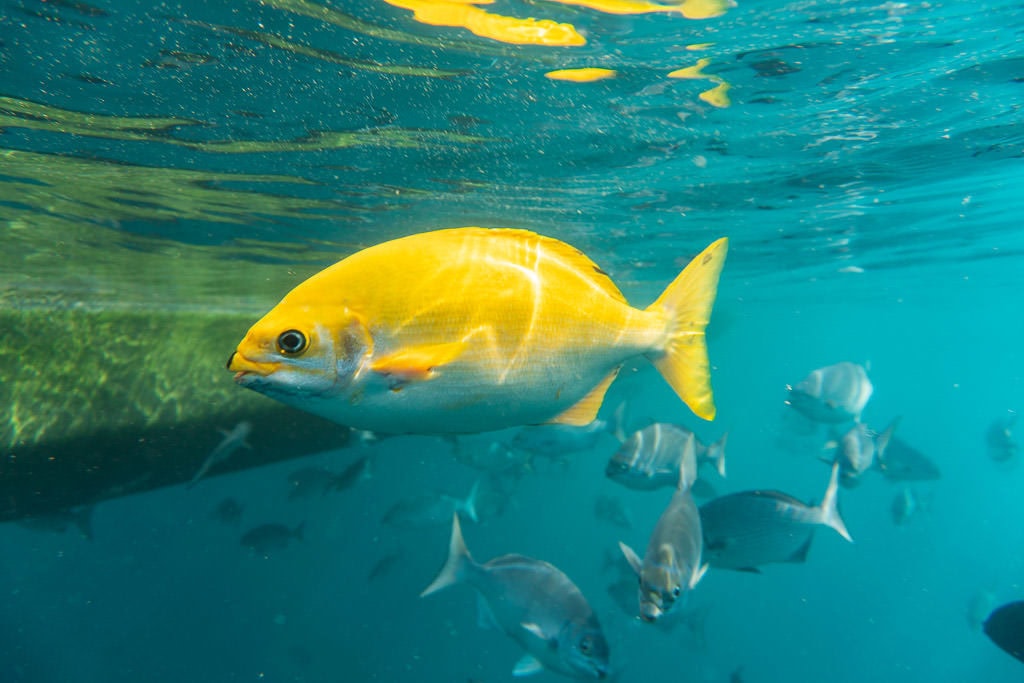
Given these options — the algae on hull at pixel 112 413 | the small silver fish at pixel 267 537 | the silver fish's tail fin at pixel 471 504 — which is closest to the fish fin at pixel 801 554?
the algae on hull at pixel 112 413

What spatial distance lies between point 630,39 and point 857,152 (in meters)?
7.24

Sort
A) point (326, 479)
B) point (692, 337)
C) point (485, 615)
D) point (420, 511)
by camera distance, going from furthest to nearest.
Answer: point (326, 479) → point (420, 511) → point (485, 615) → point (692, 337)

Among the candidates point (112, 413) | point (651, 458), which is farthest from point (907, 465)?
point (112, 413)

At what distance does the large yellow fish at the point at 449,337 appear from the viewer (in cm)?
178

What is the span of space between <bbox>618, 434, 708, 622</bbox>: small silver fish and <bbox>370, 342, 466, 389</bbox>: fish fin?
11.6 feet

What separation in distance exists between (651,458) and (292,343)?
657 cm

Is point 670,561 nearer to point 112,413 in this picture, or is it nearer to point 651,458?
point 651,458

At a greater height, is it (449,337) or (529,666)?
(449,337)

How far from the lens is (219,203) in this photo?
11.3m

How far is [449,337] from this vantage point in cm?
196

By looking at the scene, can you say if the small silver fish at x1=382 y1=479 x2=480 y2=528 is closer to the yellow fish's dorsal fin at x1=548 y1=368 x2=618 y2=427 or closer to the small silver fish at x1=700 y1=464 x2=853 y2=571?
the small silver fish at x1=700 y1=464 x2=853 y2=571

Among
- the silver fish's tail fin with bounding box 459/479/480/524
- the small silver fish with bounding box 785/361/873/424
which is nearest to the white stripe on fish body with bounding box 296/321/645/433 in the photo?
the small silver fish with bounding box 785/361/873/424

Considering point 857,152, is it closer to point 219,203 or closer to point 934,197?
point 934,197

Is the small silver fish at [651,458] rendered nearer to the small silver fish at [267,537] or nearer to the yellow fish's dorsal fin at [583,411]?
the yellow fish's dorsal fin at [583,411]
